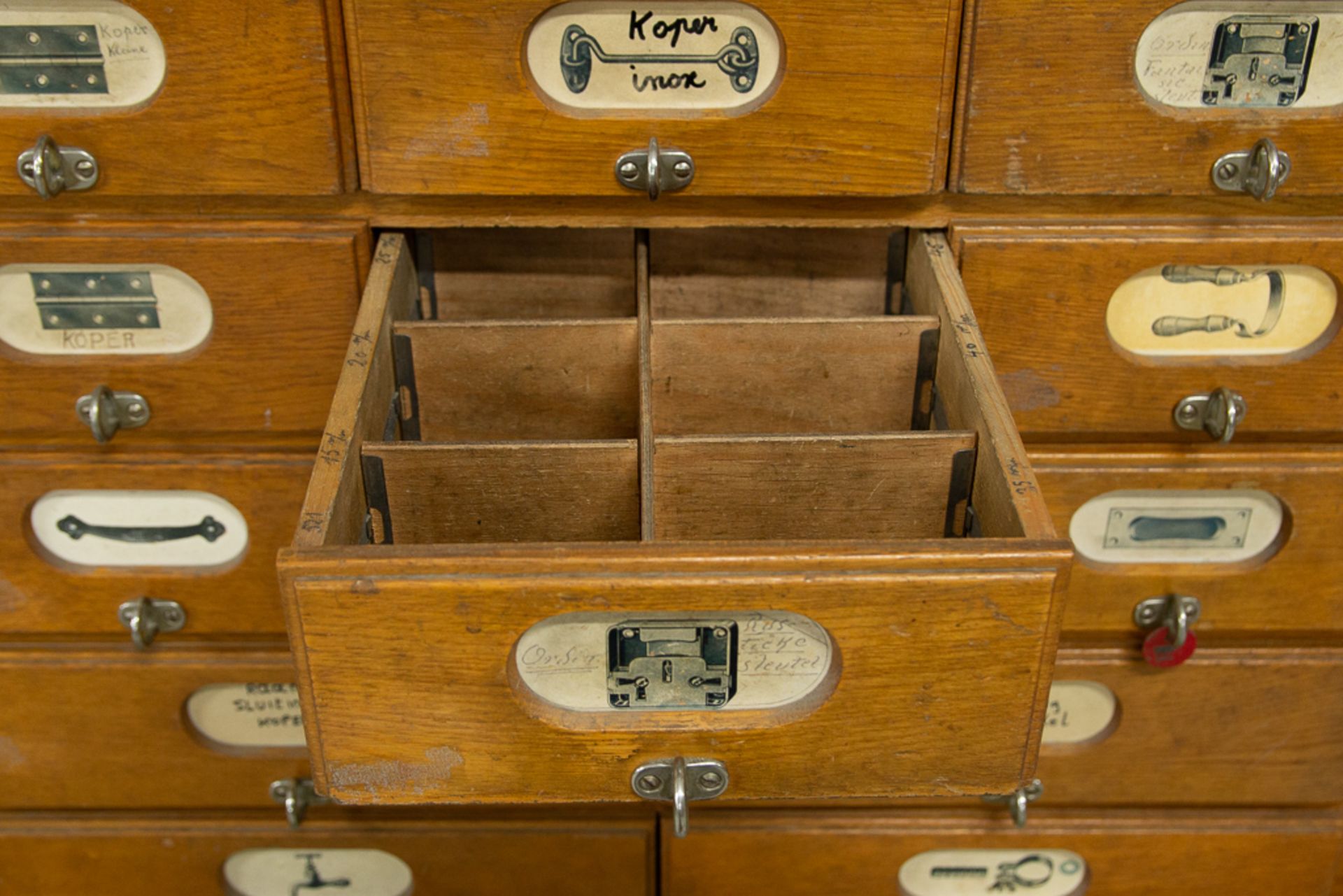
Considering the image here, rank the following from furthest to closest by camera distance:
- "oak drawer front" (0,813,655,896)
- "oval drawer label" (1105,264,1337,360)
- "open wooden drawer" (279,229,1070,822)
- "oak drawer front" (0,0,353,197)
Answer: "oak drawer front" (0,813,655,896) → "oval drawer label" (1105,264,1337,360) → "oak drawer front" (0,0,353,197) → "open wooden drawer" (279,229,1070,822)

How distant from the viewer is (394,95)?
718 mm

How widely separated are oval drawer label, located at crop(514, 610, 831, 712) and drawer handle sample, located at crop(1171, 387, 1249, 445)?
366mm

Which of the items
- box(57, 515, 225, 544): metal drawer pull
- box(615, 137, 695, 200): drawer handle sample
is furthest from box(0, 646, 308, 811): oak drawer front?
box(615, 137, 695, 200): drawer handle sample

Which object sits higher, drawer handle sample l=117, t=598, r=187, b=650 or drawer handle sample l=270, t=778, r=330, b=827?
drawer handle sample l=117, t=598, r=187, b=650

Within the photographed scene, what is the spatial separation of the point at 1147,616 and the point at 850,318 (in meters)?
0.35

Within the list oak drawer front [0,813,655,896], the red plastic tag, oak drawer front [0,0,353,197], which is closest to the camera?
oak drawer front [0,0,353,197]

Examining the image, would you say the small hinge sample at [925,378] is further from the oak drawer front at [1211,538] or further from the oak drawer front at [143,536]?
the oak drawer front at [143,536]

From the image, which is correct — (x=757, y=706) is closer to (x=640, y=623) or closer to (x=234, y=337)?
(x=640, y=623)

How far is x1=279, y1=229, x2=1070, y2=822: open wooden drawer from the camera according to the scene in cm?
57

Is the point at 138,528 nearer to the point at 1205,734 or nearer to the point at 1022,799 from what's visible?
the point at 1022,799

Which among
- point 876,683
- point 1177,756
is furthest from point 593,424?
point 1177,756

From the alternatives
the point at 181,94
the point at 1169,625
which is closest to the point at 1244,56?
the point at 1169,625

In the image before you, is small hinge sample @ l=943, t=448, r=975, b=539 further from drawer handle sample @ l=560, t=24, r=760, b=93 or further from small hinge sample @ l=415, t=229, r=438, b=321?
small hinge sample @ l=415, t=229, r=438, b=321

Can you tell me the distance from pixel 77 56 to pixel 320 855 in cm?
68
